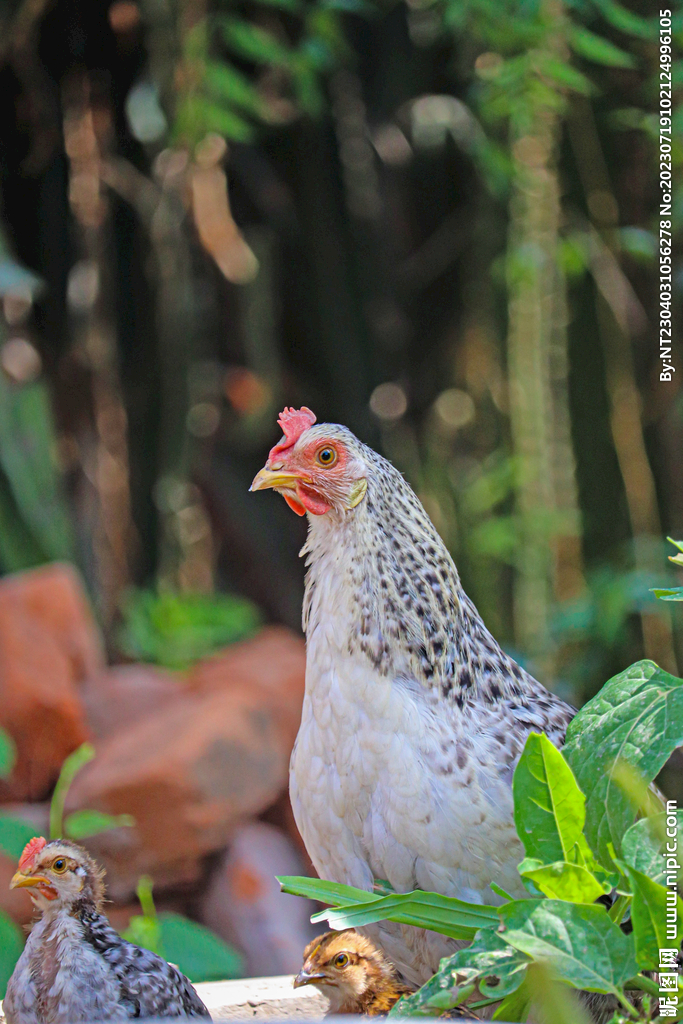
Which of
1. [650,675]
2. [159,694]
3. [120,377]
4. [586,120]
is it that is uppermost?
[586,120]

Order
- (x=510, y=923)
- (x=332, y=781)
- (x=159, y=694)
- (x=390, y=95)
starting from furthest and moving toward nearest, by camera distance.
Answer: (x=390, y=95)
(x=159, y=694)
(x=332, y=781)
(x=510, y=923)

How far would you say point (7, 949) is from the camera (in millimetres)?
1690

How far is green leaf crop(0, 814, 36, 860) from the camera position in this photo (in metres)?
1.81

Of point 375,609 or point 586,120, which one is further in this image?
point 586,120

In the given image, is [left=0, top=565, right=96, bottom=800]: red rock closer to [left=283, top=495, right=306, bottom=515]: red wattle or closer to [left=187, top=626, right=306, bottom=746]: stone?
[left=187, top=626, right=306, bottom=746]: stone

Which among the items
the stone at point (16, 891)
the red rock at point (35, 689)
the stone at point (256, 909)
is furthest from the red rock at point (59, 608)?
the stone at point (256, 909)

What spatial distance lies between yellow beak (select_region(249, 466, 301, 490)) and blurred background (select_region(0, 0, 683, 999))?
47.8 inches

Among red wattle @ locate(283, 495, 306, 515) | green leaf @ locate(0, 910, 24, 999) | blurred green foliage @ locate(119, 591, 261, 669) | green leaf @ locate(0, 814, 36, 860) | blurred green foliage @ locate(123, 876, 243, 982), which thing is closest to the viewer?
red wattle @ locate(283, 495, 306, 515)

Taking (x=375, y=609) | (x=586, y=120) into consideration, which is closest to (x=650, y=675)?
(x=375, y=609)

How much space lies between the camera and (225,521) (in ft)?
11.2

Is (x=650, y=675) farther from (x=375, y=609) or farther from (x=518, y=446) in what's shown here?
(x=518, y=446)

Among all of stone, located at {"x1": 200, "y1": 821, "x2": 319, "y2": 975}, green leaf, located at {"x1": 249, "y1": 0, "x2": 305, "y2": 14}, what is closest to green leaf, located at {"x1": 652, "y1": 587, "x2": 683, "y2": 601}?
stone, located at {"x1": 200, "y1": 821, "x2": 319, "y2": 975}

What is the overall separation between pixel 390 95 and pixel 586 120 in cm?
61

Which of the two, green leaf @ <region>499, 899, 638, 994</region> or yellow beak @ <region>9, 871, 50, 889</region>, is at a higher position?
green leaf @ <region>499, 899, 638, 994</region>
